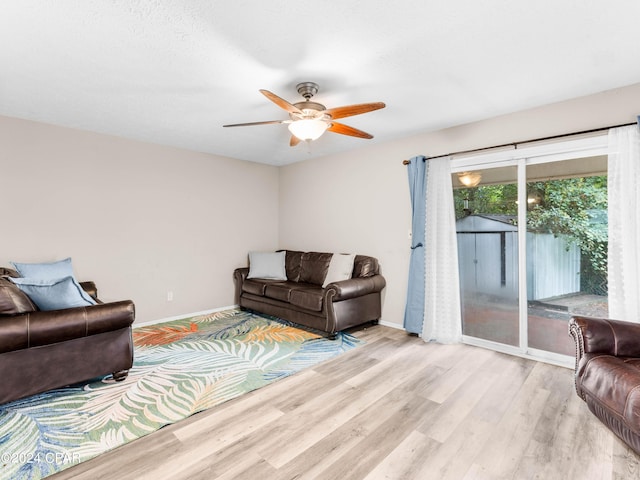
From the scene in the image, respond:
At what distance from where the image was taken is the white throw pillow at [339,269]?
4.25 metres

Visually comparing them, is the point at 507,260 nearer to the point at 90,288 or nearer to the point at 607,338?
the point at 607,338

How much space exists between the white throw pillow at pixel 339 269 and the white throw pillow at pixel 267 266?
860 millimetres

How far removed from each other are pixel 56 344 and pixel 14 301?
0.42 metres

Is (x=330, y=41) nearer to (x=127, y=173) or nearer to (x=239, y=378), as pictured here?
(x=239, y=378)

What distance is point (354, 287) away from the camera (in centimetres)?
392

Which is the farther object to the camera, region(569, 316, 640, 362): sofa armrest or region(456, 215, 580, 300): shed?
region(456, 215, 580, 300): shed

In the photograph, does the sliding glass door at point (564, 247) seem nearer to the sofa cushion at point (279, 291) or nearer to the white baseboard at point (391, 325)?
the white baseboard at point (391, 325)

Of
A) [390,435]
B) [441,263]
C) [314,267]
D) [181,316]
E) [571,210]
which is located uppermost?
[571,210]

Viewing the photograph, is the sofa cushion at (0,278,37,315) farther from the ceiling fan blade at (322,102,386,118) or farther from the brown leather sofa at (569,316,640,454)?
the brown leather sofa at (569,316,640,454)

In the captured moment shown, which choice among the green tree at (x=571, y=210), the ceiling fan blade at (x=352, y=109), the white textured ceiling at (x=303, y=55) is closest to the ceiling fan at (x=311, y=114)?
the ceiling fan blade at (x=352, y=109)

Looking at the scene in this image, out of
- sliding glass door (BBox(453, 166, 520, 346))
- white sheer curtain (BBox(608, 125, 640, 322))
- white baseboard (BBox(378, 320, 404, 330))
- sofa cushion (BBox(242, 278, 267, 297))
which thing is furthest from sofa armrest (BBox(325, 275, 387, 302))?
white sheer curtain (BBox(608, 125, 640, 322))

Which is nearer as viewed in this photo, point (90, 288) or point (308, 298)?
point (90, 288)

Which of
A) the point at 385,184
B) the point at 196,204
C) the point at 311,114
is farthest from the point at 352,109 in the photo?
the point at 196,204

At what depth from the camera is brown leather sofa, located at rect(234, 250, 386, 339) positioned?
12.4ft
